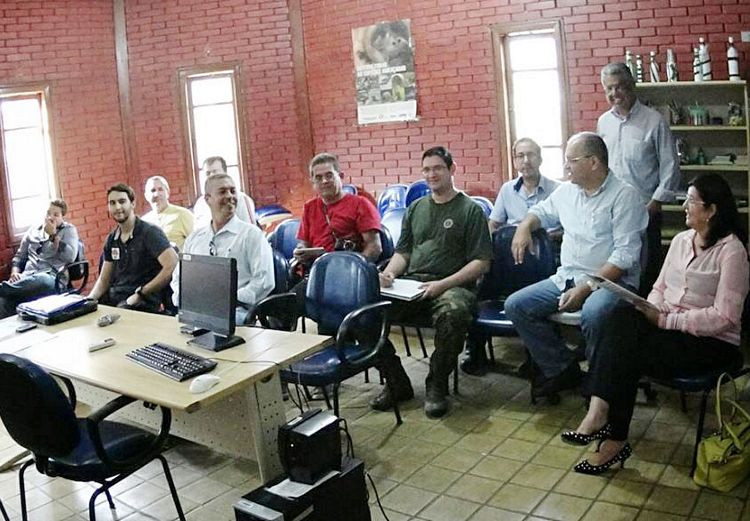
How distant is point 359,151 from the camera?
8.09m

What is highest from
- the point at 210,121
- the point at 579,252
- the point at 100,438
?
the point at 210,121

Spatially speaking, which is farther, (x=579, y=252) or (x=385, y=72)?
(x=385, y=72)

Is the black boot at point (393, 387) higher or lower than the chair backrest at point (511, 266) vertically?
lower

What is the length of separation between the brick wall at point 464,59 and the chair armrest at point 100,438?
4.68 meters

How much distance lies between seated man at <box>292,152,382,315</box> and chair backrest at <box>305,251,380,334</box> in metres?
0.56

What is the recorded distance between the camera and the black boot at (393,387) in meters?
4.62

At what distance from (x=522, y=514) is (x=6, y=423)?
2.14 metres

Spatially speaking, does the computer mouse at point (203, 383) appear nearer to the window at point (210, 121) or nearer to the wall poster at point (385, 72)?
the wall poster at point (385, 72)

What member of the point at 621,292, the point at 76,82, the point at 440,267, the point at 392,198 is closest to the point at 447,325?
the point at 440,267

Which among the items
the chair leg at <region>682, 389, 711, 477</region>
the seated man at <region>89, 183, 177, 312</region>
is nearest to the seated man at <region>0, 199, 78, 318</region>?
the seated man at <region>89, 183, 177, 312</region>

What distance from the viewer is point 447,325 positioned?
446 cm

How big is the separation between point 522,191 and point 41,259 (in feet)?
13.9

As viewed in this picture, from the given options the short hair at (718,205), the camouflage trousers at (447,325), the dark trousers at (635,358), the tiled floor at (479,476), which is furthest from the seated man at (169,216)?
the short hair at (718,205)

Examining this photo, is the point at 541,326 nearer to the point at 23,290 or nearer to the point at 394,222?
the point at 394,222
